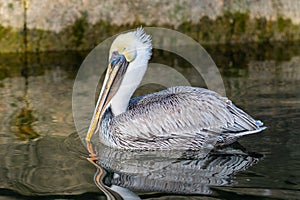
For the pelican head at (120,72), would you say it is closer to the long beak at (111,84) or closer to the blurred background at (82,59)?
the long beak at (111,84)

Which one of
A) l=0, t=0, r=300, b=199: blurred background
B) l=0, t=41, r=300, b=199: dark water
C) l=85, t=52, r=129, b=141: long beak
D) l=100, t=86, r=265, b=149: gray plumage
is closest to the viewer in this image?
l=0, t=41, r=300, b=199: dark water

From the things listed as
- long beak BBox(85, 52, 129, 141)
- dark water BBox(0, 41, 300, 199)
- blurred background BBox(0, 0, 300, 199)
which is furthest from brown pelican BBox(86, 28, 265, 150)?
blurred background BBox(0, 0, 300, 199)

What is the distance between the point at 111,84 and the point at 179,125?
2.22 ft

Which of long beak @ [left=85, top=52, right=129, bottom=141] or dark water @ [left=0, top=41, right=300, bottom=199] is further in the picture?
long beak @ [left=85, top=52, right=129, bottom=141]

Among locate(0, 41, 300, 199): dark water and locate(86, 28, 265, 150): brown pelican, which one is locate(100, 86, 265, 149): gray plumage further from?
locate(0, 41, 300, 199): dark water

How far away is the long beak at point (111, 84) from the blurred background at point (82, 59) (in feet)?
1.04

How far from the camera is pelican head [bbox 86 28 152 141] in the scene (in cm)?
523

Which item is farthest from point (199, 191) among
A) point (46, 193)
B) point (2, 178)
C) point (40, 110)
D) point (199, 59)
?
point (199, 59)

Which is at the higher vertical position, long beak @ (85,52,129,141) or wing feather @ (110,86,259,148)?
long beak @ (85,52,129,141)

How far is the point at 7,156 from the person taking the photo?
482 cm

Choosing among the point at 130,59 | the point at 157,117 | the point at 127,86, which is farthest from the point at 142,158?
the point at 130,59

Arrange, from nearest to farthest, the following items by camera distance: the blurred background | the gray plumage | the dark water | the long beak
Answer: the dark water, the blurred background, the gray plumage, the long beak

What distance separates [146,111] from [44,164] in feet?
3.17

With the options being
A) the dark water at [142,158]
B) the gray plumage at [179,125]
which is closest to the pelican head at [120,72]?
the gray plumage at [179,125]
